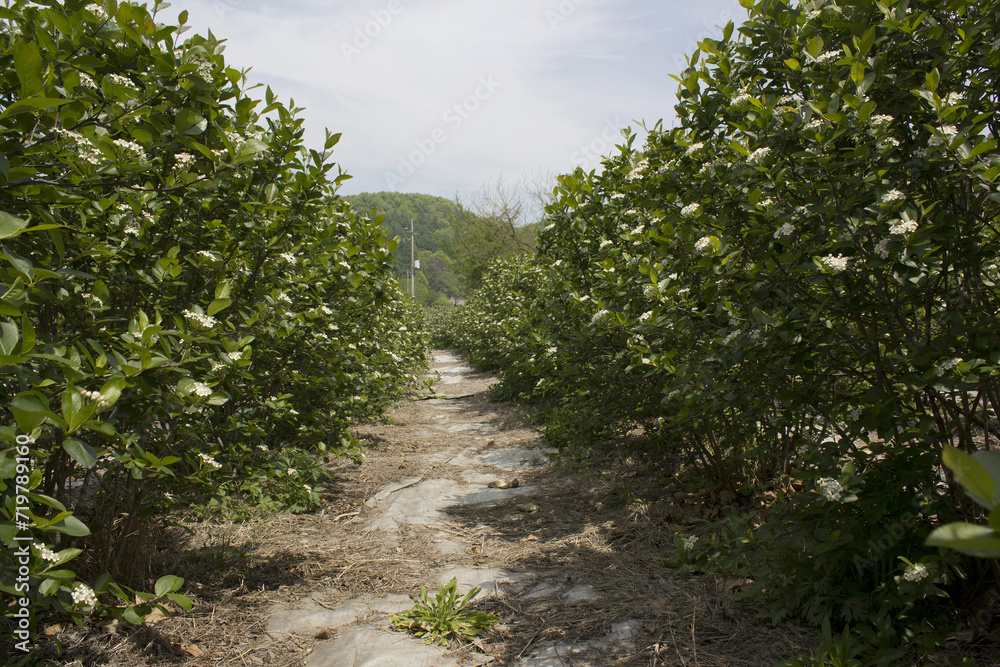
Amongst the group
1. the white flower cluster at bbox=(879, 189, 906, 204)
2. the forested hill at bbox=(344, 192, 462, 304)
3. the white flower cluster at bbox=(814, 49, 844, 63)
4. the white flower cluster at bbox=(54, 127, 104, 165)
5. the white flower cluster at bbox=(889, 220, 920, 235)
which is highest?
the forested hill at bbox=(344, 192, 462, 304)

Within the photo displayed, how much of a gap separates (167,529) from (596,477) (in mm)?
3092

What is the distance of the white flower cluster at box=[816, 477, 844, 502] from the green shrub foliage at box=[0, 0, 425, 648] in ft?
6.48

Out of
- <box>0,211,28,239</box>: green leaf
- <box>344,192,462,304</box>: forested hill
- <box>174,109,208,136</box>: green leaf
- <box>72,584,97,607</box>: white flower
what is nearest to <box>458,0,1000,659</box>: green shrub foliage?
<box>174,109,208,136</box>: green leaf

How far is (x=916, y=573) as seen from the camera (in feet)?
5.45

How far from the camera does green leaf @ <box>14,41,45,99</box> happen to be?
117 centimetres

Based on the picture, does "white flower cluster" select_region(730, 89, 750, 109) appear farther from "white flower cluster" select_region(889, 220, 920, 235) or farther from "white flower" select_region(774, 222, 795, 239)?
"white flower cluster" select_region(889, 220, 920, 235)

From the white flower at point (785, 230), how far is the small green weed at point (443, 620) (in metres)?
1.98

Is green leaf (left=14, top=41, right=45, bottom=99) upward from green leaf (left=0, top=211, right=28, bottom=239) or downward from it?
upward

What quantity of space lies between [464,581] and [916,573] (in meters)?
2.07

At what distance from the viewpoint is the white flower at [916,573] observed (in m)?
1.65

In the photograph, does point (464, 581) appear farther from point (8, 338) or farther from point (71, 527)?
point (8, 338)

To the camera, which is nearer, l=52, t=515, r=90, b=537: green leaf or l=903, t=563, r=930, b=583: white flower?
l=52, t=515, r=90, b=537: green leaf

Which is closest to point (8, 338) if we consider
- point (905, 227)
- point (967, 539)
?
point (967, 539)

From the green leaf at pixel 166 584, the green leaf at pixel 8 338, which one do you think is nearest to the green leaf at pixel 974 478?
the green leaf at pixel 8 338
